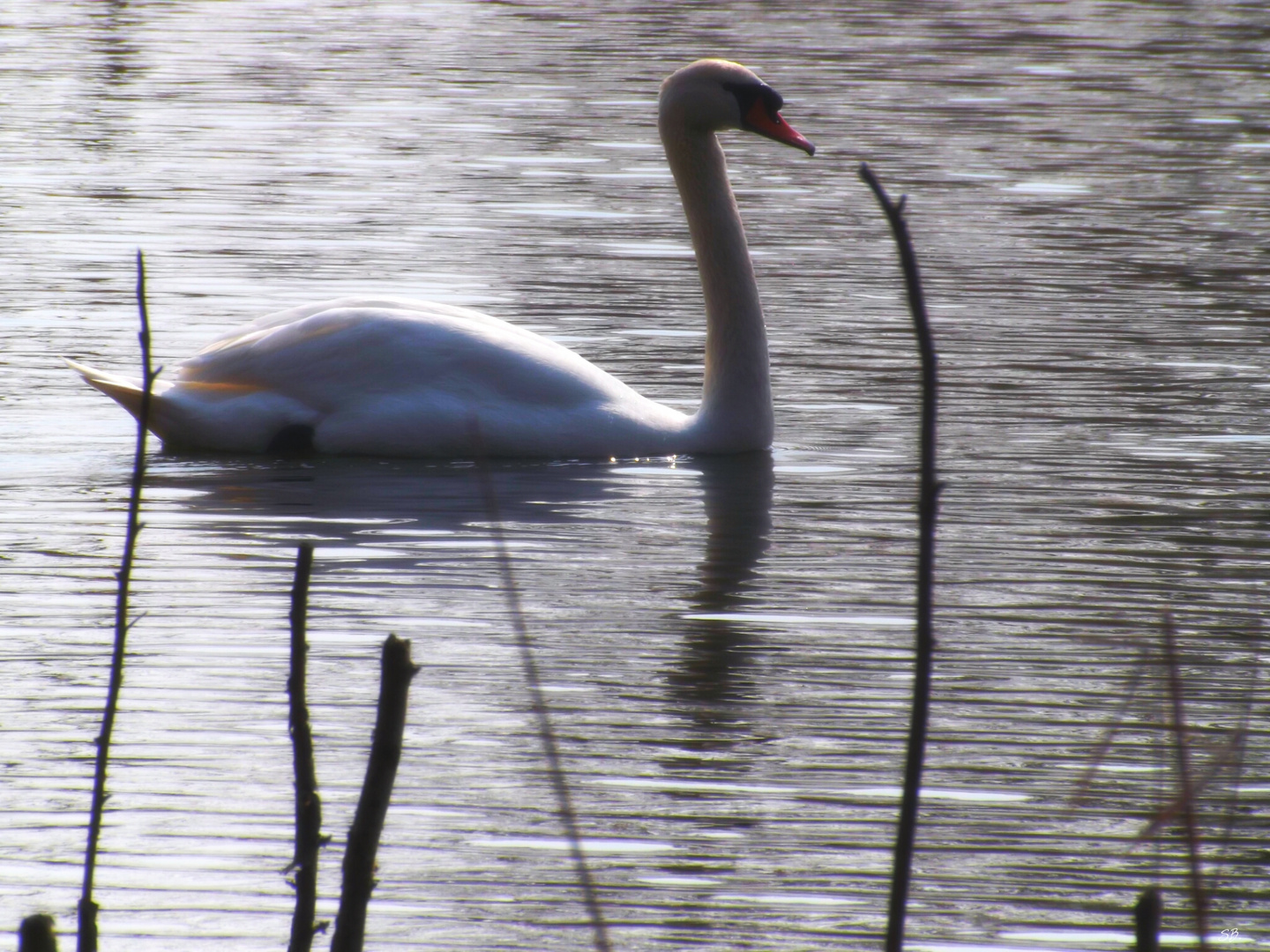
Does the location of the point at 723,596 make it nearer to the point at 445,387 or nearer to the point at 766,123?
the point at 445,387

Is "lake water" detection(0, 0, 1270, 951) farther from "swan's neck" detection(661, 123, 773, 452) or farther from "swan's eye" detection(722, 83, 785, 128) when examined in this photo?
"swan's eye" detection(722, 83, 785, 128)

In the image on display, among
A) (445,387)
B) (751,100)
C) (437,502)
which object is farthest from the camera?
(751,100)

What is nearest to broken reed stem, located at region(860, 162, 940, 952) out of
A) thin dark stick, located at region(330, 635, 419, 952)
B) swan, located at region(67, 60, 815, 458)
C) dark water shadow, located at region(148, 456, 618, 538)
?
thin dark stick, located at region(330, 635, 419, 952)

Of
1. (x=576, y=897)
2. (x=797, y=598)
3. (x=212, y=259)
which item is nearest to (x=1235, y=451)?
(x=797, y=598)

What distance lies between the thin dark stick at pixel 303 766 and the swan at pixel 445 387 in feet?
16.5

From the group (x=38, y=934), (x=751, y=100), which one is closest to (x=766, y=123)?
(x=751, y=100)

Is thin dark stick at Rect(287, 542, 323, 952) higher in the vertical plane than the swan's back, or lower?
higher

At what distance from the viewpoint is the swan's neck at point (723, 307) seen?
7363 millimetres

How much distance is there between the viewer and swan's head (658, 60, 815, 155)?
761 centimetres

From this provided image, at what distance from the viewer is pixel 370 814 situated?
5.67 ft

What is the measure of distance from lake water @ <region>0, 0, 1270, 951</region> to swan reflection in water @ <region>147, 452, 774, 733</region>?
0.08 ft

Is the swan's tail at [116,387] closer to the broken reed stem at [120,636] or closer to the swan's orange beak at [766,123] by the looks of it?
the swan's orange beak at [766,123]

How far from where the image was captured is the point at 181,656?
4961 millimetres

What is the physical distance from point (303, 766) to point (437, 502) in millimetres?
4944
